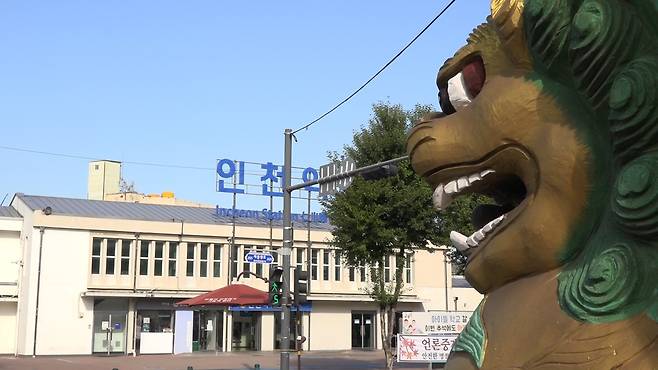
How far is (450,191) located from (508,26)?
3.21ft

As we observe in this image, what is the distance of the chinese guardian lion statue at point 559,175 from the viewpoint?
11.7 ft

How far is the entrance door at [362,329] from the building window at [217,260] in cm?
897

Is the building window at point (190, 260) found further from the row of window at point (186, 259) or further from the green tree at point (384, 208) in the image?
the green tree at point (384, 208)

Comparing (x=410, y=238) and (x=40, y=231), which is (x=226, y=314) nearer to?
(x=40, y=231)

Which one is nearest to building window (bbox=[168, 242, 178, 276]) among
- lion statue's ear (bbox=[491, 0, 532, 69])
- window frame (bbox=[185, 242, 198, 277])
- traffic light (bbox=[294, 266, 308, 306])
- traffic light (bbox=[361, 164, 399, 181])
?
window frame (bbox=[185, 242, 198, 277])

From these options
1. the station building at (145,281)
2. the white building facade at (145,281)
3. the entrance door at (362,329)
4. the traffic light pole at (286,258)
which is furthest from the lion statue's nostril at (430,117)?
the entrance door at (362,329)

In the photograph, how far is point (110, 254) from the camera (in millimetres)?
41562

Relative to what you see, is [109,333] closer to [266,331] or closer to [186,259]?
[186,259]

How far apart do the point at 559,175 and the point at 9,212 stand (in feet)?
146

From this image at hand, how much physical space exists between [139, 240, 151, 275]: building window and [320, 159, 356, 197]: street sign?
87.9 feet

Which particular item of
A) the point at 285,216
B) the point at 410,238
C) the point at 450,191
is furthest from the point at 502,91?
the point at 410,238

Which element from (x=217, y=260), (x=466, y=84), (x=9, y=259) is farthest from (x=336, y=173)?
(x=9, y=259)

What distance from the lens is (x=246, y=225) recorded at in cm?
4581

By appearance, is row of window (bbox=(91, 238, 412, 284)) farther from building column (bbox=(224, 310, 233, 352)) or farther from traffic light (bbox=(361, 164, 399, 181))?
traffic light (bbox=(361, 164, 399, 181))
